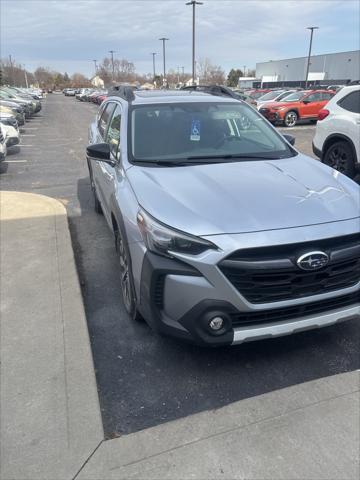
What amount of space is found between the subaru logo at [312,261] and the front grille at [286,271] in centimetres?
3

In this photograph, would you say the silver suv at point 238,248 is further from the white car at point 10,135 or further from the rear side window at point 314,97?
the rear side window at point 314,97

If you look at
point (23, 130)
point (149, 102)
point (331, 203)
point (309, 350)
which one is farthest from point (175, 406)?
point (23, 130)

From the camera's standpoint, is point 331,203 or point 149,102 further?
point 149,102

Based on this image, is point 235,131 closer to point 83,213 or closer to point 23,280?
point 23,280

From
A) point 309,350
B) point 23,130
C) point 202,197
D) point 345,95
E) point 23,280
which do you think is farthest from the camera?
point 23,130

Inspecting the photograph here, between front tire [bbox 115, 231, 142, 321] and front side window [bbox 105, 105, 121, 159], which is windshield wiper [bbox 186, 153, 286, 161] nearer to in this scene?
front side window [bbox 105, 105, 121, 159]

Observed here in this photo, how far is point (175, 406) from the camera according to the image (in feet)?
8.32

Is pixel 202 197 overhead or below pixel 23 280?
overhead

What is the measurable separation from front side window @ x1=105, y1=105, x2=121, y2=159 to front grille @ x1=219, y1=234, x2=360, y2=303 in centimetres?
181

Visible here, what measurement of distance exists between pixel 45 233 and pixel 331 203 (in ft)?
11.5

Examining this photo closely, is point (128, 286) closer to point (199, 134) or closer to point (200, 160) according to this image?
point (200, 160)

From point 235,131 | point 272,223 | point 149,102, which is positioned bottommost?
point 272,223

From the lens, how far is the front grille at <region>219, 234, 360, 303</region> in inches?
93.7

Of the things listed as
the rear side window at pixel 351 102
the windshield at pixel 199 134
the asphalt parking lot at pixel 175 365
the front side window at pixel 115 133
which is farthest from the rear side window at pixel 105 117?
the rear side window at pixel 351 102
